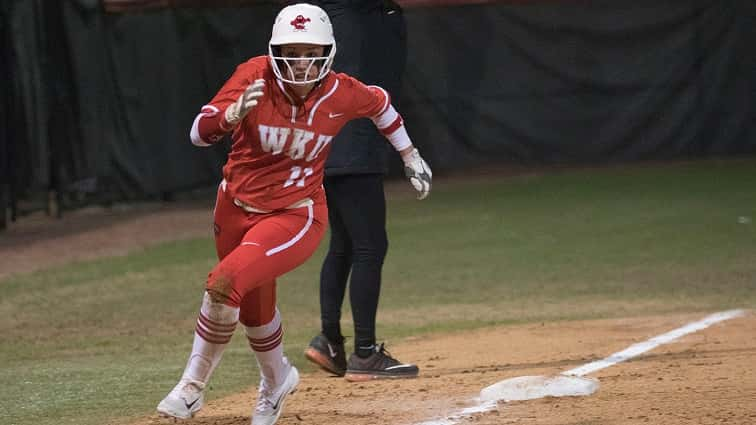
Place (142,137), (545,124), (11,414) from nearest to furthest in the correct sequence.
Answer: (11,414)
(142,137)
(545,124)

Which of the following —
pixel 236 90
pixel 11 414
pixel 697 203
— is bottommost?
pixel 697 203

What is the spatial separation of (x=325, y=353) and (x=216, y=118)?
1993 millimetres

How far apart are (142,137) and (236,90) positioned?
1034 centimetres

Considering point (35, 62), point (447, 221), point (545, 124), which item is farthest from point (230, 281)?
point (545, 124)

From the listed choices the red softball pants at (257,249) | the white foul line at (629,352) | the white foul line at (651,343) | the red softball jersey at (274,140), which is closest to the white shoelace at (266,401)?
the red softball pants at (257,249)

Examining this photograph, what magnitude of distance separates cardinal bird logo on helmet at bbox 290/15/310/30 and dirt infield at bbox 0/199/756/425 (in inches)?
65.8

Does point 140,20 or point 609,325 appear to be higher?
point 140,20

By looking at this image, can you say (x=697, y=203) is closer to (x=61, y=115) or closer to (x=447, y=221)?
(x=447, y=221)

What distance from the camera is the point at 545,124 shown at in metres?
18.0

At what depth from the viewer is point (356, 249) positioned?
661cm

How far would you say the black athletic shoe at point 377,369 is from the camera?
262 inches

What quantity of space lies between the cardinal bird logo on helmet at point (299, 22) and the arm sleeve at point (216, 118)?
11.8 inches

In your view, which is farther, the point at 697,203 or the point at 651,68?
the point at 651,68

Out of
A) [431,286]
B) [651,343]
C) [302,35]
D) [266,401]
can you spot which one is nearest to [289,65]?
[302,35]
